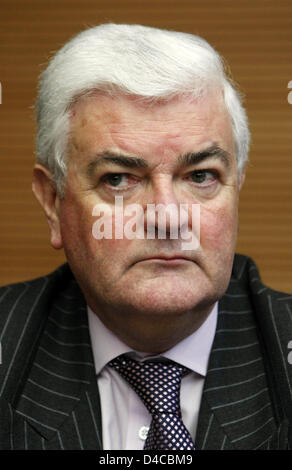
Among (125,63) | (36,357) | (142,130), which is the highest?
(125,63)

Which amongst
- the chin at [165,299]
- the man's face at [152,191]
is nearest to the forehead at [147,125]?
the man's face at [152,191]

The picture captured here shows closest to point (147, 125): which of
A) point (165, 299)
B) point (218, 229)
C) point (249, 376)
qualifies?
point (218, 229)

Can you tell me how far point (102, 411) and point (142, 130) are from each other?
0.74 m

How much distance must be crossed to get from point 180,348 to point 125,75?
2.37 ft

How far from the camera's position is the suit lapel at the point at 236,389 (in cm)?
184

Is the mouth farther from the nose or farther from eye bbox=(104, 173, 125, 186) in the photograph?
eye bbox=(104, 173, 125, 186)

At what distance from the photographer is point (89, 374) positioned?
199 cm

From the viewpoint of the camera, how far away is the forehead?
184cm

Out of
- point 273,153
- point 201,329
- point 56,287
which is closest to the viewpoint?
point 201,329

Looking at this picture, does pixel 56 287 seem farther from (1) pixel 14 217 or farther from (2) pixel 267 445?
(2) pixel 267 445

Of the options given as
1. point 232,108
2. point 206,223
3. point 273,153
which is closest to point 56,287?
point 206,223

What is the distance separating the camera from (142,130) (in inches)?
72.4

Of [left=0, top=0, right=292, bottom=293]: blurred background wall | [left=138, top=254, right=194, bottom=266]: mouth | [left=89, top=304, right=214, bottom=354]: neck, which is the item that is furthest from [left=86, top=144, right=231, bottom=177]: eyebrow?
[left=0, top=0, right=292, bottom=293]: blurred background wall

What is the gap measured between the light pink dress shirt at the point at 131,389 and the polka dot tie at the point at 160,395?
0.03 m
